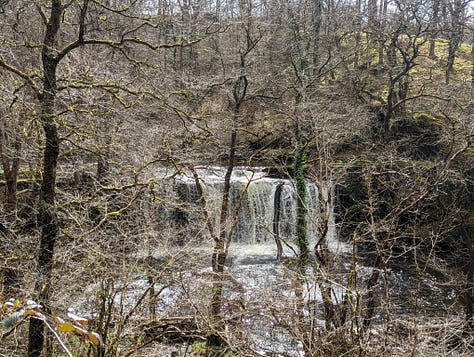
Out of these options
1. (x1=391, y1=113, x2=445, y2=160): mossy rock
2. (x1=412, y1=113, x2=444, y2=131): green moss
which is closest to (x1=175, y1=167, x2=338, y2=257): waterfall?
(x1=391, y1=113, x2=445, y2=160): mossy rock

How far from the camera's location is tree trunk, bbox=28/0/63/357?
5.79 metres

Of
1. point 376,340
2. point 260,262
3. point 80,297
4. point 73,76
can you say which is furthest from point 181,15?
point 260,262

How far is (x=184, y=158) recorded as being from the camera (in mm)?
10797

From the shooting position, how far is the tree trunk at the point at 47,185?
579 centimetres

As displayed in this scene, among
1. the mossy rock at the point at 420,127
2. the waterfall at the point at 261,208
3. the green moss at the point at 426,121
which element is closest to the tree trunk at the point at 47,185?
the waterfall at the point at 261,208

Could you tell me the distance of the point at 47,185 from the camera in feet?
21.2

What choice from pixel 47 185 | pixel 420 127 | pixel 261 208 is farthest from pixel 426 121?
pixel 47 185

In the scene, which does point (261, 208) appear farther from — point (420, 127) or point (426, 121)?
point (426, 121)

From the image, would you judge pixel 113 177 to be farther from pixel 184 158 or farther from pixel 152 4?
pixel 152 4

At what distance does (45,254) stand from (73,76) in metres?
3.38

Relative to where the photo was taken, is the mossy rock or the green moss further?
the green moss

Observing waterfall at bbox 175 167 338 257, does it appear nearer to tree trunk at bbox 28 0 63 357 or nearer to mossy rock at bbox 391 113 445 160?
mossy rock at bbox 391 113 445 160

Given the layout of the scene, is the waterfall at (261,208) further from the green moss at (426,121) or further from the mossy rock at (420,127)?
the green moss at (426,121)

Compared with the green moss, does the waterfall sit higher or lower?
lower
